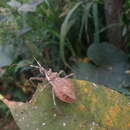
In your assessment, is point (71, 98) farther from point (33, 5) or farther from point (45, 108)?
point (33, 5)

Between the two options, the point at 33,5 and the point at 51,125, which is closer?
the point at 51,125

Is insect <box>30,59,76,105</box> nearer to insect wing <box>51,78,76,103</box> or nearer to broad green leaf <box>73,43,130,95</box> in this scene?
insect wing <box>51,78,76,103</box>

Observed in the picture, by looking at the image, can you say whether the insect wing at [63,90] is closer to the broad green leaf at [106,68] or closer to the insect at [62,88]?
the insect at [62,88]

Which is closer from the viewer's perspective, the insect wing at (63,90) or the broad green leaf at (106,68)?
the insect wing at (63,90)

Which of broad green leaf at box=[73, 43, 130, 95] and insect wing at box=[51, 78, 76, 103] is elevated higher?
insect wing at box=[51, 78, 76, 103]

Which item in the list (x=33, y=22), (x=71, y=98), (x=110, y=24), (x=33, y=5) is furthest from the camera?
(x=33, y=22)

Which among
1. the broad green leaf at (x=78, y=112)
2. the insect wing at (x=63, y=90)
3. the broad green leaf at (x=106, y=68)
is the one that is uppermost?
the insect wing at (x=63, y=90)

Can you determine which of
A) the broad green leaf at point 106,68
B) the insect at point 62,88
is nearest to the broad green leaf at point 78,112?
the insect at point 62,88

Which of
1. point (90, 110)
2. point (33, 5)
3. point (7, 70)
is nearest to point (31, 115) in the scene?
point (90, 110)

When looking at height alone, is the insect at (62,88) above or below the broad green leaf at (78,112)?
above

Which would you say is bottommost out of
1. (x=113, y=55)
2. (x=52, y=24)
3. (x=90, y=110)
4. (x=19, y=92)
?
(x=19, y=92)

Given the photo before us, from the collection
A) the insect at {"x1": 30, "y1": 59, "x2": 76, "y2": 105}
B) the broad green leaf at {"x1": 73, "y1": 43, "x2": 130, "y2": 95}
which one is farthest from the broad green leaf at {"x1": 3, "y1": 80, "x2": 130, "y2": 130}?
the broad green leaf at {"x1": 73, "y1": 43, "x2": 130, "y2": 95}
